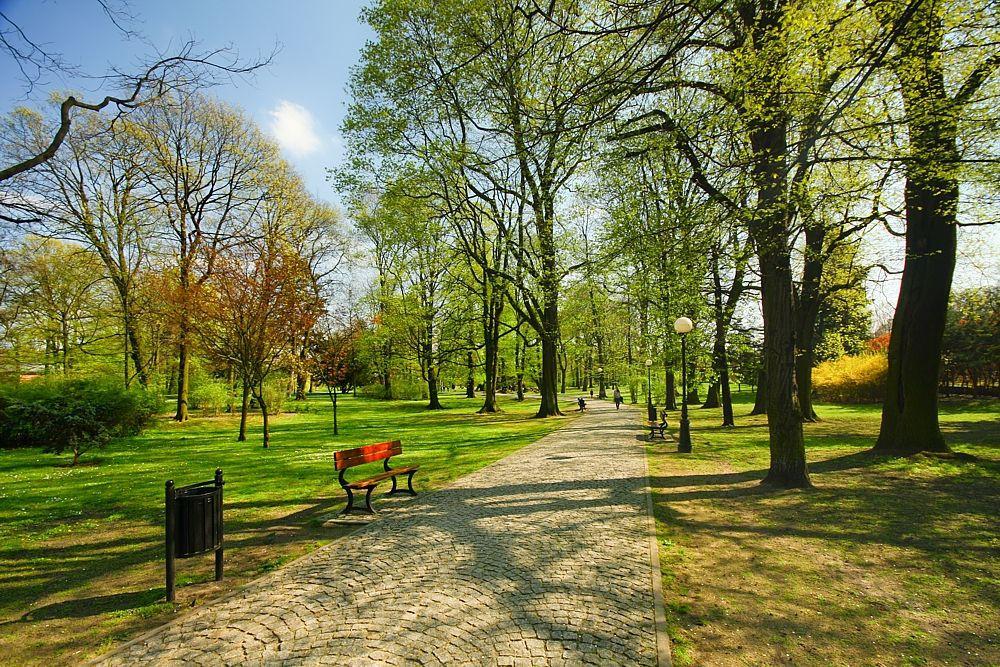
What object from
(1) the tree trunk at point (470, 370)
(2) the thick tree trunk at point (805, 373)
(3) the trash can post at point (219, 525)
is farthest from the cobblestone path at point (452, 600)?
(1) the tree trunk at point (470, 370)

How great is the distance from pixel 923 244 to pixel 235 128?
85.2ft

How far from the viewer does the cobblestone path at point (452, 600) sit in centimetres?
332

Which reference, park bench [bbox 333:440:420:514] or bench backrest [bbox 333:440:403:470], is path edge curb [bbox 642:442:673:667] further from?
bench backrest [bbox 333:440:403:470]

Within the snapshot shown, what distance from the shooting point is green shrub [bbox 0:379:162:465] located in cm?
1184

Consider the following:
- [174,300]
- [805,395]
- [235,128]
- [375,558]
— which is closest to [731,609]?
[375,558]

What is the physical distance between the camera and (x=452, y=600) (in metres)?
4.09

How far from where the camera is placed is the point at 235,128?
21.8 metres

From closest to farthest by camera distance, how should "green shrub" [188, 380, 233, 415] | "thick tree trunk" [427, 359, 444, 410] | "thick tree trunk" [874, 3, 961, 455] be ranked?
"thick tree trunk" [874, 3, 961, 455] → "green shrub" [188, 380, 233, 415] → "thick tree trunk" [427, 359, 444, 410]

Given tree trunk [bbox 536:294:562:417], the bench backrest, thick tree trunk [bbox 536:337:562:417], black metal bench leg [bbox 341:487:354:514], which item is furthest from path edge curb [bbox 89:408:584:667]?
thick tree trunk [bbox 536:337:562:417]

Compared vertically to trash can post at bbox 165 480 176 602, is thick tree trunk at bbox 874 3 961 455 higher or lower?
higher

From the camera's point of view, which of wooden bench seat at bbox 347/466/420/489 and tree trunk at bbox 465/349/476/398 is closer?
wooden bench seat at bbox 347/466/420/489

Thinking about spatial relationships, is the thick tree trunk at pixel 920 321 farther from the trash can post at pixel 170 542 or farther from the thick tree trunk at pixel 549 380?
the thick tree trunk at pixel 549 380

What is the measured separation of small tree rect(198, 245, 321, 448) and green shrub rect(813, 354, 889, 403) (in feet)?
98.2

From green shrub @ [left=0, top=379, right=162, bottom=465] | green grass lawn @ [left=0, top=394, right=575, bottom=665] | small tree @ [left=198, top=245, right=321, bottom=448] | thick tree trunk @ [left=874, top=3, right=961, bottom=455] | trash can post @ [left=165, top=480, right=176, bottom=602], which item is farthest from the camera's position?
small tree @ [left=198, top=245, right=321, bottom=448]
